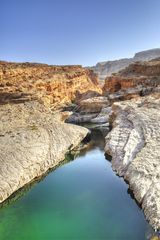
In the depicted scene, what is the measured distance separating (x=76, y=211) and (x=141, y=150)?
5.76m

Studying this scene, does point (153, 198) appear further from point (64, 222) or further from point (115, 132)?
point (115, 132)

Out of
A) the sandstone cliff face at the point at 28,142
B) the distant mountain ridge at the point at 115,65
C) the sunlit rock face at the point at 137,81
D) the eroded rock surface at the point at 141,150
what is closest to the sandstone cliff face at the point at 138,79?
the sunlit rock face at the point at 137,81

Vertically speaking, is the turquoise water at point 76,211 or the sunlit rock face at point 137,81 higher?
the sunlit rock face at point 137,81

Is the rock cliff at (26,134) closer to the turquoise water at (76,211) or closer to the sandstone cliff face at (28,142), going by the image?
the sandstone cliff face at (28,142)

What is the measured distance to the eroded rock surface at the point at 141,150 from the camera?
42.6ft

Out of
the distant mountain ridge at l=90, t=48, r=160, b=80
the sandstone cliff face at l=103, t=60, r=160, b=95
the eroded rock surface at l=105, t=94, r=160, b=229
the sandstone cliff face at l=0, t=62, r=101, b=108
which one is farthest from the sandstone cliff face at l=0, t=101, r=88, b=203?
the distant mountain ridge at l=90, t=48, r=160, b=80

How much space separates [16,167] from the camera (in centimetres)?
1734

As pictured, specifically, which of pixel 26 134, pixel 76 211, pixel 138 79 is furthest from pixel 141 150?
pixel 138 79

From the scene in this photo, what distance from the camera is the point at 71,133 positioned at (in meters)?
26.5

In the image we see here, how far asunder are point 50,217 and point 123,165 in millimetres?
5881

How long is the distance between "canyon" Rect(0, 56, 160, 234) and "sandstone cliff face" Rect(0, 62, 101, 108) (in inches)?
4.5

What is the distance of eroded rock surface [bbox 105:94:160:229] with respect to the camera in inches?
511

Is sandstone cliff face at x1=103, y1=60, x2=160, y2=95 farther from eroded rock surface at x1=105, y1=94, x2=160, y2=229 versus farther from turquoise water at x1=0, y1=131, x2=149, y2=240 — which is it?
turquoise water at x1=0, y1=131, x2=149, y2=240

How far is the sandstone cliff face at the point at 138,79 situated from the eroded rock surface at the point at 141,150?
1385 cm
